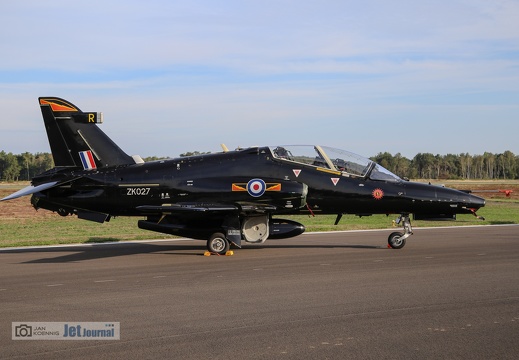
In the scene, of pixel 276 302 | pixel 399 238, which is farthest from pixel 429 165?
pixel 276 302

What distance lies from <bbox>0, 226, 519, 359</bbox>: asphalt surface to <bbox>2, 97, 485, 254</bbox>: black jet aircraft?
103 centimetres

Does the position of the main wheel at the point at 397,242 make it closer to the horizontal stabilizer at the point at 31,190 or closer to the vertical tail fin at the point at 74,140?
the vertical tail fin at the point at 74,140

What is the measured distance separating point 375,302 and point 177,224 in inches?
395

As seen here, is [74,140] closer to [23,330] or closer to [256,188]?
[256,188]

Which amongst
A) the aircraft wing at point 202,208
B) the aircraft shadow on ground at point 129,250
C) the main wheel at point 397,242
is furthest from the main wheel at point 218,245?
the main wheel at point 397,242

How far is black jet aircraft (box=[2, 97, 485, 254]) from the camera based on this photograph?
19391 millimetres

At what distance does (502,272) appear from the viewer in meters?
14.2

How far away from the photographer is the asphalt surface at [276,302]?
8055mm

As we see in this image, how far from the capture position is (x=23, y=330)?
909cm

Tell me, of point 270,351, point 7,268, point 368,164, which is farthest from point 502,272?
point 7,268

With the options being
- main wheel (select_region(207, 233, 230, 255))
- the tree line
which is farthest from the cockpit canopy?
the tree line

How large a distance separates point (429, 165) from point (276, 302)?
14193 cm

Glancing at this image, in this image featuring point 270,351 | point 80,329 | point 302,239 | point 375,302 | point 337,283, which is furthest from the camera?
point 302,239

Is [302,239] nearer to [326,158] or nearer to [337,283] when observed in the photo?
[326,158]
